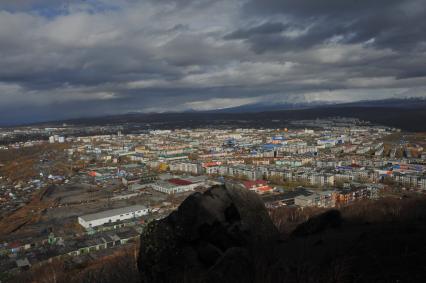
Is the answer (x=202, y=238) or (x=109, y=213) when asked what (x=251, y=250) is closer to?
(x=202, y=238)

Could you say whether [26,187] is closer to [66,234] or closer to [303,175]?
[66,234]

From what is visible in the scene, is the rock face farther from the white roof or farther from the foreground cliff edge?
the white roof

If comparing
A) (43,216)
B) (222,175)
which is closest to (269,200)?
(222,175)

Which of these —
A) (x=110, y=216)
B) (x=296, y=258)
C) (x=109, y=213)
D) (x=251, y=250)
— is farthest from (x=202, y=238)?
(x=109, y=213)

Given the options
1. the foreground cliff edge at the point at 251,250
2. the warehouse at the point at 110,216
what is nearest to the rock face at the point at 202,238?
the foreground cliff edge at the point at 251,250

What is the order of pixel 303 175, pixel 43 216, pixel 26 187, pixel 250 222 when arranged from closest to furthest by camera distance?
pixel 250 222 → pixel 43 216 → pixel 303 175 → pixel 26 187

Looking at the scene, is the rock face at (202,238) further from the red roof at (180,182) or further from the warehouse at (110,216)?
the red roof at (180,182)
